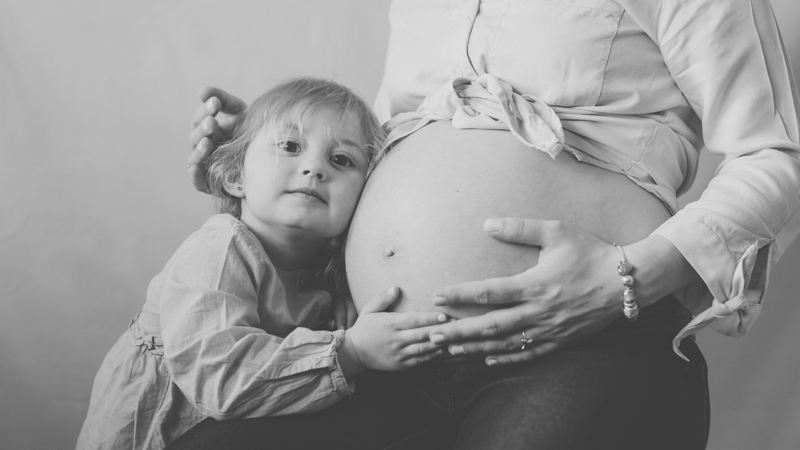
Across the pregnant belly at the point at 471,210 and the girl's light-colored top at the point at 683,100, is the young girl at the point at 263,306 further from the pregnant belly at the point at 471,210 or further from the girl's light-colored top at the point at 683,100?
the girl's light-colored top at the point at 683,100

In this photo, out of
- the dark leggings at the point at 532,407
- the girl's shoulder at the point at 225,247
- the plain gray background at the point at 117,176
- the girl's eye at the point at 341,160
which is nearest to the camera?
the dark leggings at the point at 532,407

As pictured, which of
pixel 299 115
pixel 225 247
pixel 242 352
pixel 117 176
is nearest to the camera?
pixel 242 352

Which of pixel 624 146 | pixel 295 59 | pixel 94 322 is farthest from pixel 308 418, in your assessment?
pixel 295 59

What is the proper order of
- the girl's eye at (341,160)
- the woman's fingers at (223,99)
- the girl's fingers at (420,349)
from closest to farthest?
the girl's fingers at (420,349), the girl's eye at (341,160), the woman's fingers at (223,99)

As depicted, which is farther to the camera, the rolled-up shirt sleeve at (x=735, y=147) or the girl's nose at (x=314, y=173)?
the girl's nose at (x=314, y=173)

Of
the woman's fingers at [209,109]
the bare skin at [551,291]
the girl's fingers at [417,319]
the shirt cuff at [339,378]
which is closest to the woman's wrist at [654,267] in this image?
the bare skin at [551,291]

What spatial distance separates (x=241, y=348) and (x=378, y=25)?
1066 mm

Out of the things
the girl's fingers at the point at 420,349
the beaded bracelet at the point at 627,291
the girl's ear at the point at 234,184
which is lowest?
the girl's fingers at the point at 420,349

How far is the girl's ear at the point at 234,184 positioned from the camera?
3.85ft

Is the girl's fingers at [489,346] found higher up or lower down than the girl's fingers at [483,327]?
lower down

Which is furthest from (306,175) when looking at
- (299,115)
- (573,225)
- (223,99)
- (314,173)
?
(573,225)

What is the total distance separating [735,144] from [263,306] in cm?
80

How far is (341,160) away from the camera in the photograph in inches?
44.8

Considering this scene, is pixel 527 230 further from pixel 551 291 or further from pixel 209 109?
pixel 209 109
